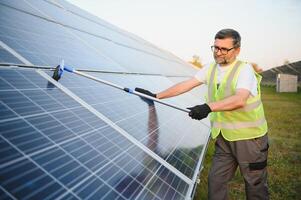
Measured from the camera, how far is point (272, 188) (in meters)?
5.82

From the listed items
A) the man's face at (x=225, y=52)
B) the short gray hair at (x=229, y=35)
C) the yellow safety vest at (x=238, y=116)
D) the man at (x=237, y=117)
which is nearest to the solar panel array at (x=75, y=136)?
the man at (x=237, y=117)

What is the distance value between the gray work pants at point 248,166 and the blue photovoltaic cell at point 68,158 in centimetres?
103

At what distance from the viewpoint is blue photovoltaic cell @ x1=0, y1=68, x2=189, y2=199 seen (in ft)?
6.28

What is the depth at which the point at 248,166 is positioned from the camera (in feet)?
12.7

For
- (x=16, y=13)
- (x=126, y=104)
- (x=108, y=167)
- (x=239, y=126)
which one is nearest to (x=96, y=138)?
(x=108, y=167)

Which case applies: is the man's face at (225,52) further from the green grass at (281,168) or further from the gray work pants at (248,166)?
the green grass at (281,168)

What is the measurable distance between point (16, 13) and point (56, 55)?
128 centimetres

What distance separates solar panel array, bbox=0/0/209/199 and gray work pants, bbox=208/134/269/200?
38 cm

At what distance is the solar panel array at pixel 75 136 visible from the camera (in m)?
2.04

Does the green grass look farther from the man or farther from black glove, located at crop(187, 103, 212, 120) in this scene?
black glove, located at crop(187, 103, 212, 120)

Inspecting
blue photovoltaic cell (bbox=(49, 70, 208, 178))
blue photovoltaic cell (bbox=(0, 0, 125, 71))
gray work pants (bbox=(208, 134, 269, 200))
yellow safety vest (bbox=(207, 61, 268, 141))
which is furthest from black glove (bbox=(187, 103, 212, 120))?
blue photovoltaic cell (bbox=(0, 0, 125, 71))

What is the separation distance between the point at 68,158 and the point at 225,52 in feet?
8.13

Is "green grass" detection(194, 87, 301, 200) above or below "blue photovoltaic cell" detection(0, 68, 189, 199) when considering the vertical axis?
Answer: below

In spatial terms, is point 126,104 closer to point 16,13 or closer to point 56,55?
point 56,55
